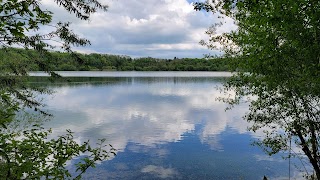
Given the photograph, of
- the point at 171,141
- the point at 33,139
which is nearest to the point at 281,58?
the point at 33,139

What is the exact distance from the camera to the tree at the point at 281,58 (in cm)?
442

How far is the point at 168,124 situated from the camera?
88.6 ft

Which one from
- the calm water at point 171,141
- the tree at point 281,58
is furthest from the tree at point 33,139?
the calm water at point 171,141

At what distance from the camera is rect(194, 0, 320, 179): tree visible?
14.5 feet

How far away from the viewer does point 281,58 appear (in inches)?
235

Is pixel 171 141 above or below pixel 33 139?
below

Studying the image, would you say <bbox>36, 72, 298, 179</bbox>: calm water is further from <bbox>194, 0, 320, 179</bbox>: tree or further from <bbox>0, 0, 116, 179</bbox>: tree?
<bbox>0, 0, 116, 179</bbox>: tree

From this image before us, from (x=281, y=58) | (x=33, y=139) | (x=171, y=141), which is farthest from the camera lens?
(x=171, y=141)

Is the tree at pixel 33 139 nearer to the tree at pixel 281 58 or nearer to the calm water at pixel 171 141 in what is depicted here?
the tree at pixel 281 58

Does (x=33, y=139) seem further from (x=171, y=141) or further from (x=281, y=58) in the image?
(x=171, y=141)

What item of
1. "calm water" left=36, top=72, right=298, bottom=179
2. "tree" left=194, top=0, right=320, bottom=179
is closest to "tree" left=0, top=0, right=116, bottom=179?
"tree" left=194, top=0, right=320, bottom=179

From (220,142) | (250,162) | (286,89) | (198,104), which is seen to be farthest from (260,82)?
(198,104)

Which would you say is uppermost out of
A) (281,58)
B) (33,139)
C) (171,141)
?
(281,58)

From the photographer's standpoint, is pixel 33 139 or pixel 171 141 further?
pixel 171 141
